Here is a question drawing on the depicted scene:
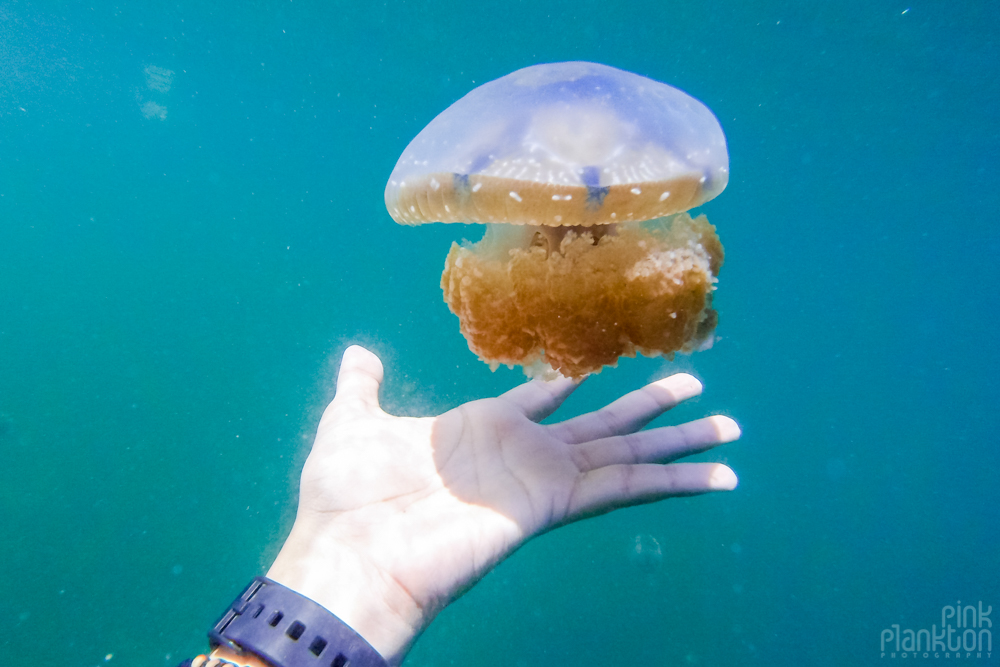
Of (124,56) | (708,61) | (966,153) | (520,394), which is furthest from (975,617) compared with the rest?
(124,56)

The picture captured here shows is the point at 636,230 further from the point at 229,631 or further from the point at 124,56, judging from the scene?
the point at 124,56

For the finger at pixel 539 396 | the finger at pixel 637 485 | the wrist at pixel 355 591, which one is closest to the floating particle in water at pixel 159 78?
the finger at pixel 539 396

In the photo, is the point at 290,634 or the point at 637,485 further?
the point at 637,485

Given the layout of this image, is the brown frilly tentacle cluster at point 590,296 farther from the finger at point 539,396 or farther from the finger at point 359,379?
the finger at point 359,379

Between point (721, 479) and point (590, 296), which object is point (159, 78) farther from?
point (721, 479)

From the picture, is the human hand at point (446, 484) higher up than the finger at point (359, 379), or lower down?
lower down

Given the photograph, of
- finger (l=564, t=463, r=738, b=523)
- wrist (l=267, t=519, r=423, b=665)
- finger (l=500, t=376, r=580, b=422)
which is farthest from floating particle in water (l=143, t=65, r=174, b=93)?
finger (l=564, t=463, r=738, b=523)

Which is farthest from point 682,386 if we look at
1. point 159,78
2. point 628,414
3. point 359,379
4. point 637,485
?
point 159,78
